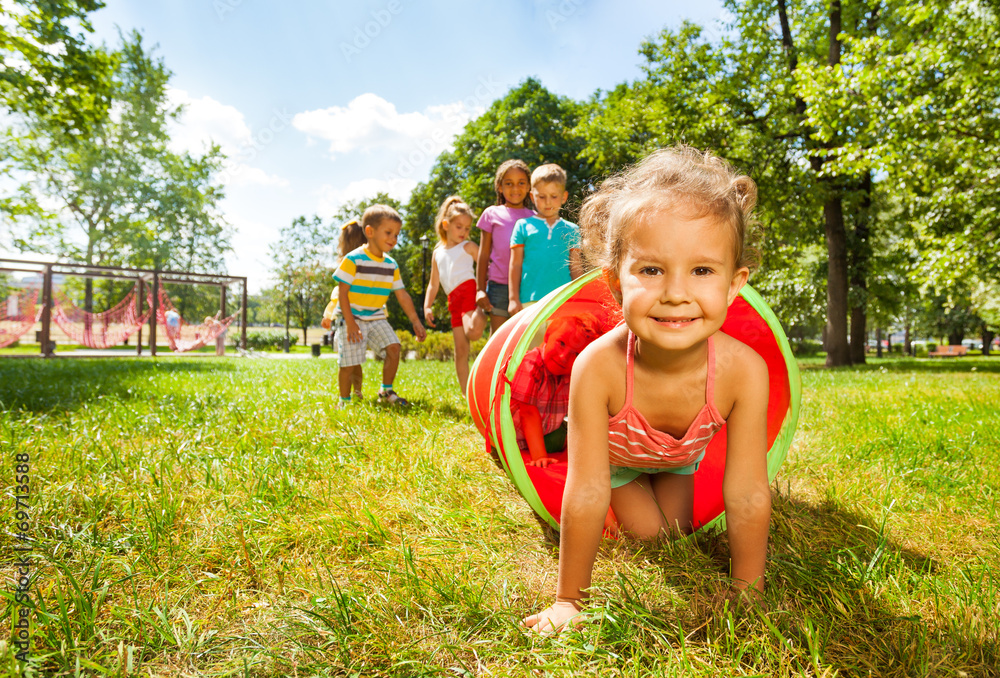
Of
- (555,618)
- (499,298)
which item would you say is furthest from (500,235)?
(555,618)

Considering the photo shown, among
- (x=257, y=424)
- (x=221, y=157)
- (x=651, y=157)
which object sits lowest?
(x=257, y=424)

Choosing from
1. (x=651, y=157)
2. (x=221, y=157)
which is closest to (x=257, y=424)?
(x=651, y=157)

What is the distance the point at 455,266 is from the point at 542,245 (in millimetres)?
1173

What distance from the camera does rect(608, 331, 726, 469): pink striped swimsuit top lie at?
5.68ft

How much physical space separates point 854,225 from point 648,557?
1471 centimetres

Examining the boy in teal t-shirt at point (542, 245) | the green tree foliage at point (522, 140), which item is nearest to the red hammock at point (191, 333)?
the green tree foliage at point (522, 140)

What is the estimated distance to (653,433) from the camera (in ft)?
5.93

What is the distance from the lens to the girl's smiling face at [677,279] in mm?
1438

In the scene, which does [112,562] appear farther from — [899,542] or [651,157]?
[899,542]

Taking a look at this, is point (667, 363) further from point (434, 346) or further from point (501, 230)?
point (434, 346)

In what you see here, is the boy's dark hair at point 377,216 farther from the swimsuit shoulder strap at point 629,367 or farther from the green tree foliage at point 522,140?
the green tree foliage at point 522,140

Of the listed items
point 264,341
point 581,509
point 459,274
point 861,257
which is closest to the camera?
point 581,509

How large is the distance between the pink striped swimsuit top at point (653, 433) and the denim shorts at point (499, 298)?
291cm

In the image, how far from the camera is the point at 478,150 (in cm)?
2325
